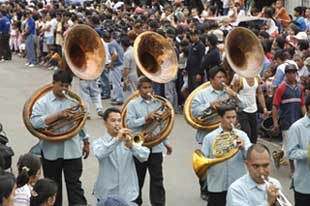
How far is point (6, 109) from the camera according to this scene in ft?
53.2

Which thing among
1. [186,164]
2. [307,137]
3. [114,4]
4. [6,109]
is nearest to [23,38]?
[114,4]

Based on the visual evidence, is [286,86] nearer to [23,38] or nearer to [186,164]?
[186,164]

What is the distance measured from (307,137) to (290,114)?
8.79 feet

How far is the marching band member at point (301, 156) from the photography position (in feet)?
25.4

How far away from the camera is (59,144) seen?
8.80 m

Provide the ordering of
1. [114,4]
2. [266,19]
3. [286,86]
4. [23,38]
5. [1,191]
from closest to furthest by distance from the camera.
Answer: [1,191] < [286,86] < [266,19] < [23,38] < [114,4]

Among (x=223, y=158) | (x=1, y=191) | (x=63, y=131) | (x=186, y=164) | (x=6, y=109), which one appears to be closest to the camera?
(x=1, y=191)

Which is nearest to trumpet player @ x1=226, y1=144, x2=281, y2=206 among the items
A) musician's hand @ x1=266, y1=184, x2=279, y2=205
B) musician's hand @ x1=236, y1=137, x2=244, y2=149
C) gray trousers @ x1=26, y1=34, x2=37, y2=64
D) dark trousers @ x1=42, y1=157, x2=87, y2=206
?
musician's hand @ x1=266, y1=184, x2=279, y2=205

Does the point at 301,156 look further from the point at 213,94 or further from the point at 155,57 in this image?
the point at 155,57

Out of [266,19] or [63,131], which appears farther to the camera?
[266,19]

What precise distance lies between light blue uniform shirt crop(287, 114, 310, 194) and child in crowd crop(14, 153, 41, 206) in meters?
2.64

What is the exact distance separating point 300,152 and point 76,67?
12.0ft

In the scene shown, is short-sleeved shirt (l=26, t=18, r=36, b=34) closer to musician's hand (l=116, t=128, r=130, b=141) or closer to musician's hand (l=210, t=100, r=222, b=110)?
musician's hand (l=210, t=100, r=222, b=110)

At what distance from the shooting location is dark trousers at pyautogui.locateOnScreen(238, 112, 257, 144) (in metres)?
10.7
